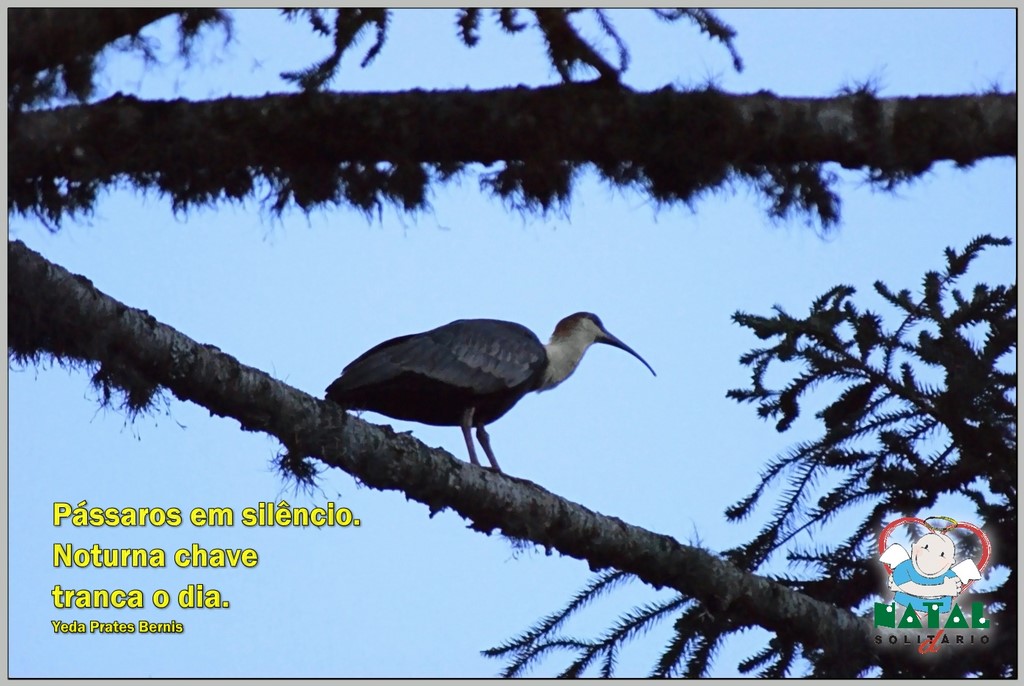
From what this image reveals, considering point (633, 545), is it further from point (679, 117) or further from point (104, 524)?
point (104, 524)

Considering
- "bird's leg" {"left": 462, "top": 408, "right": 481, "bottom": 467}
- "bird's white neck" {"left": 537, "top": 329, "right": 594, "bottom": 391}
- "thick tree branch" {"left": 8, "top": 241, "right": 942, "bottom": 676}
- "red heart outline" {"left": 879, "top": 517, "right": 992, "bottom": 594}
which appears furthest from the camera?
"bird's white neck" {"left": 537, "top": 329, "right": 594, "bottom": 391}

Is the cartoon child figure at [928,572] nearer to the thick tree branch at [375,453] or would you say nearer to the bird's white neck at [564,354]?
the thick tree branch at [375,453]

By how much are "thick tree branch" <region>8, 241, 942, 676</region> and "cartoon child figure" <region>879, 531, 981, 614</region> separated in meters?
0.23

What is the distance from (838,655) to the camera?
4180 millimetres

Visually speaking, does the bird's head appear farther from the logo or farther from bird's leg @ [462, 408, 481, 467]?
the logo

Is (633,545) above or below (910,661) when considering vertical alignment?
above

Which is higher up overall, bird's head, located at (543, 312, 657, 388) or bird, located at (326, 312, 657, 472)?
bird's head, located at (543, 312, 657, 388)

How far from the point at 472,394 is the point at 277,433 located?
2.11m

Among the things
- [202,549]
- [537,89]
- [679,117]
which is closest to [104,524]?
[202,549]

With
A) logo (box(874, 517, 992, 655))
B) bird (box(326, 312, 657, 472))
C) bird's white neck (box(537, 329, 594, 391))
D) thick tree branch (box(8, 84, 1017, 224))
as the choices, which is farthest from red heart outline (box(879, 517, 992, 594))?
bird's white neck (box(537, 329, 594, 391))

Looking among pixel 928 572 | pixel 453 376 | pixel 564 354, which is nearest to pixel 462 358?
pixel 453 376

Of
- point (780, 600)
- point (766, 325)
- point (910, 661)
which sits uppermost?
point (766, 325)

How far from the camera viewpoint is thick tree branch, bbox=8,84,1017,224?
11.3ft

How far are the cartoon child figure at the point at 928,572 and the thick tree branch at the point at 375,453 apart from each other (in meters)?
0.23
